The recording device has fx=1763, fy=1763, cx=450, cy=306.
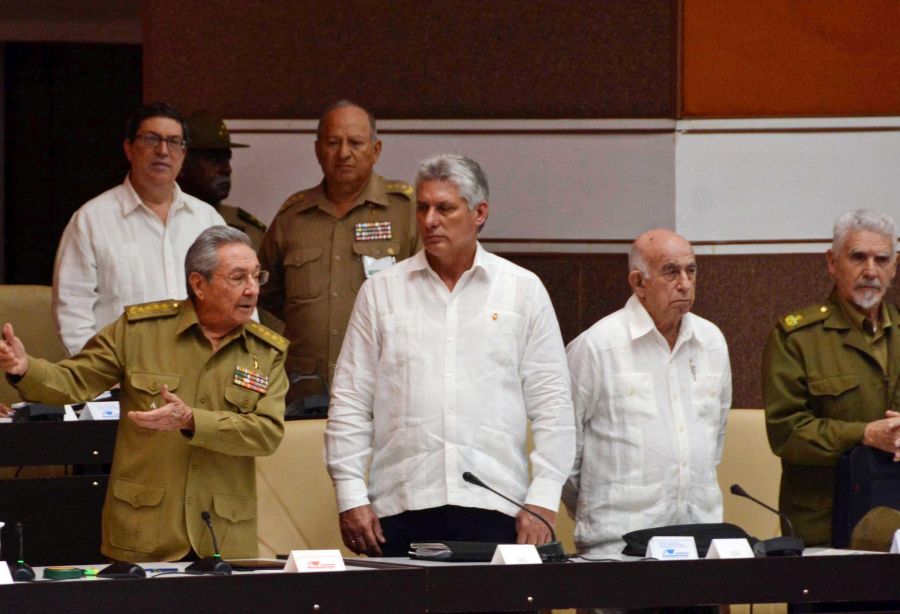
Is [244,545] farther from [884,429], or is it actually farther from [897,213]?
[897,213]

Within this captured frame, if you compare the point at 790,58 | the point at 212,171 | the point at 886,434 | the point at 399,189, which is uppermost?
the point at 790,58

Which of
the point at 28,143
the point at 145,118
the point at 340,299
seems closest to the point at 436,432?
the point at 340,299

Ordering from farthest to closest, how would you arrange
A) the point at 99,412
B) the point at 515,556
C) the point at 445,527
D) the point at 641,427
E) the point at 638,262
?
the point at 99,412
the point at 638,262
the point at 641,427
the point at 445,527
the point at 515,556

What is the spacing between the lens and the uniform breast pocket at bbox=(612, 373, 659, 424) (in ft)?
14.4

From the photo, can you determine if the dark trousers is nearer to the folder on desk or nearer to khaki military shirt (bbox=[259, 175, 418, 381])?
the folder on desk

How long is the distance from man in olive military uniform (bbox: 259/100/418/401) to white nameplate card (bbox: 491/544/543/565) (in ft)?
5.94

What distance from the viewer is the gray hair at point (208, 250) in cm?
420

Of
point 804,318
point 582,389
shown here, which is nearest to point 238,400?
point 582,389

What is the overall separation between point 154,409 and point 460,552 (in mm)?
823

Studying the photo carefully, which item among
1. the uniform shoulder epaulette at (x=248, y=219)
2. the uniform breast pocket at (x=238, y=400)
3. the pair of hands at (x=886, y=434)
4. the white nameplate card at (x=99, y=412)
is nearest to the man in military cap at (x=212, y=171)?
the uniform shoulder epaulette at (x=248, y=219)

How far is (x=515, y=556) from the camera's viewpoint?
366cm

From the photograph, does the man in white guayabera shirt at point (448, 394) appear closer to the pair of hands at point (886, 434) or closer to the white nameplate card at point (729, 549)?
the white nameplate card at point (729, 549)

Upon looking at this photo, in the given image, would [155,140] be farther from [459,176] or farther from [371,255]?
[459,176]

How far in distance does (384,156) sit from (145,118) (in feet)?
5.03
